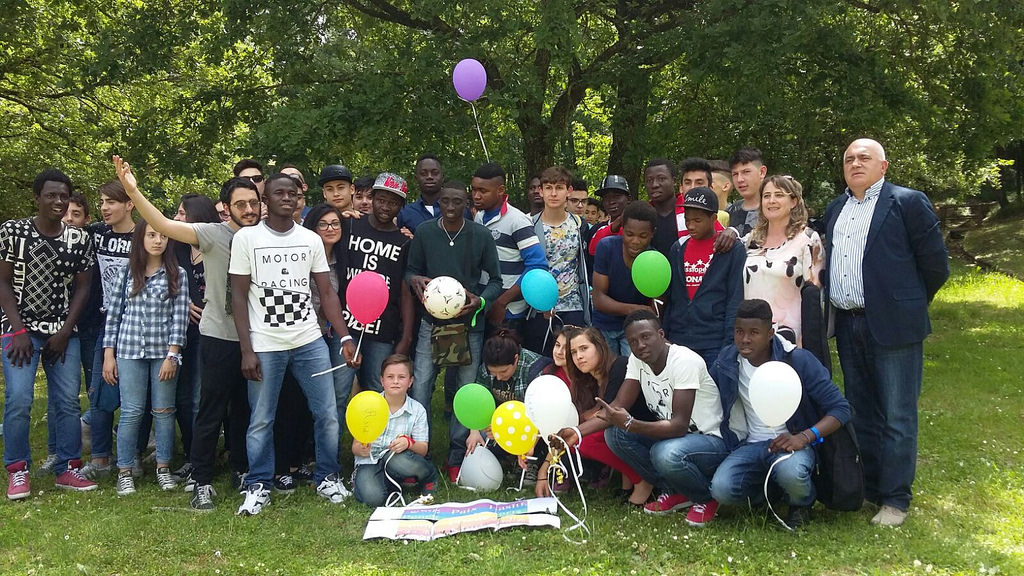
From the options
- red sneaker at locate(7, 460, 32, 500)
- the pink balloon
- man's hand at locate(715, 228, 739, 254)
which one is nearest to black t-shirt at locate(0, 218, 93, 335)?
red sneaker at locate(7, 460, 32, 500)

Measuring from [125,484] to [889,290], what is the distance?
15.8 ft

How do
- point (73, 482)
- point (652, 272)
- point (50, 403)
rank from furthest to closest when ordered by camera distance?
point (50, 403)
point (73, 482)
point (652, 272)

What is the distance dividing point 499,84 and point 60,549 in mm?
6108

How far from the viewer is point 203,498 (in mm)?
4789

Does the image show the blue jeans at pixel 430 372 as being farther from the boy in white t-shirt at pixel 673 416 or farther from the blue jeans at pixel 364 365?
the boy in white t-shirt at pixel 673 416

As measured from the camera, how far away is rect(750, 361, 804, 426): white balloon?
3.86 meters

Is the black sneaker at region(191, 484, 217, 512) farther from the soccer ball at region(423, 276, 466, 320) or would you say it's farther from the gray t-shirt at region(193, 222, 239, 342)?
the soccer ball at region(423, 276, 466, 320)

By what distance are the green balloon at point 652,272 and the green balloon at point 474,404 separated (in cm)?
116

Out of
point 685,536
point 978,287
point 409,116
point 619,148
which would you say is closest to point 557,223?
point 685,536

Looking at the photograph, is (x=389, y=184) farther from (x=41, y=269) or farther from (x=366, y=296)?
(x=41, y=269)

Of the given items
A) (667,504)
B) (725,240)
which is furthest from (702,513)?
(725,240)

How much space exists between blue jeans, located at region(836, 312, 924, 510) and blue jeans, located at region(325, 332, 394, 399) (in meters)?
2.88

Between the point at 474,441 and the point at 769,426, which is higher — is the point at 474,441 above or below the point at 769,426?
below

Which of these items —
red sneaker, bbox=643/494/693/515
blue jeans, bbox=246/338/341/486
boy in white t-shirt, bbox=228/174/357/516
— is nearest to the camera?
red sneaker, bbox=643/494/693/515
